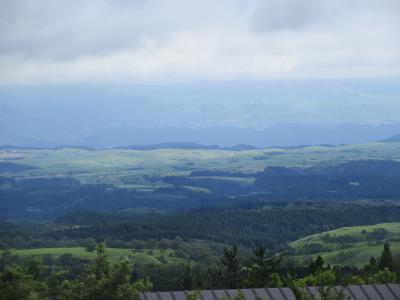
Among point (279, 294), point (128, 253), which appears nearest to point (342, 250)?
point (128, 253)

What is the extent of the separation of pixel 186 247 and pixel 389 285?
15382 centimetres

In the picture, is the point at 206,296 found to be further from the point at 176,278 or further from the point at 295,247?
the point at 295,247

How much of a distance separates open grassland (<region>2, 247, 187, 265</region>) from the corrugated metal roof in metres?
134

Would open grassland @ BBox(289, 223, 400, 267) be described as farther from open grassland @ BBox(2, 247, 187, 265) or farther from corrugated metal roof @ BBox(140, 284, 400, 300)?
corrugated metal roof @ BBox(140, 284, 400, 300)

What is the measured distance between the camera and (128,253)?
18488 cm

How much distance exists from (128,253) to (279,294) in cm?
14961

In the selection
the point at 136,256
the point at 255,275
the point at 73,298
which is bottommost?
the point at 136,256

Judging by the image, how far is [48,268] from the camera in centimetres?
15362

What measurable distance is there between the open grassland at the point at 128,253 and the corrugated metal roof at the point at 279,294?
133870 millimetres

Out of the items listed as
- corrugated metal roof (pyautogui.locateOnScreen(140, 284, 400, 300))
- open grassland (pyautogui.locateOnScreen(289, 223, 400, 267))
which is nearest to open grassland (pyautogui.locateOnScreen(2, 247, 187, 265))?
open grassland (pyautogui.locateOnScreen(289, 223, 400, 267))

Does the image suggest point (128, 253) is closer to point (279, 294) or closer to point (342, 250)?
point (342, 250)

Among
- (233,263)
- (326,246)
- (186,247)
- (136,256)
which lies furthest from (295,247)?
(233,263)

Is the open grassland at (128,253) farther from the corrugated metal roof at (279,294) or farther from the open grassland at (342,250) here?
the corrugated metal roof at (279,294)

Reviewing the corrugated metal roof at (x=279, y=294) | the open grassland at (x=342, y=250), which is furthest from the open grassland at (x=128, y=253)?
the corrugated metal roof at (x=279, y=294)
